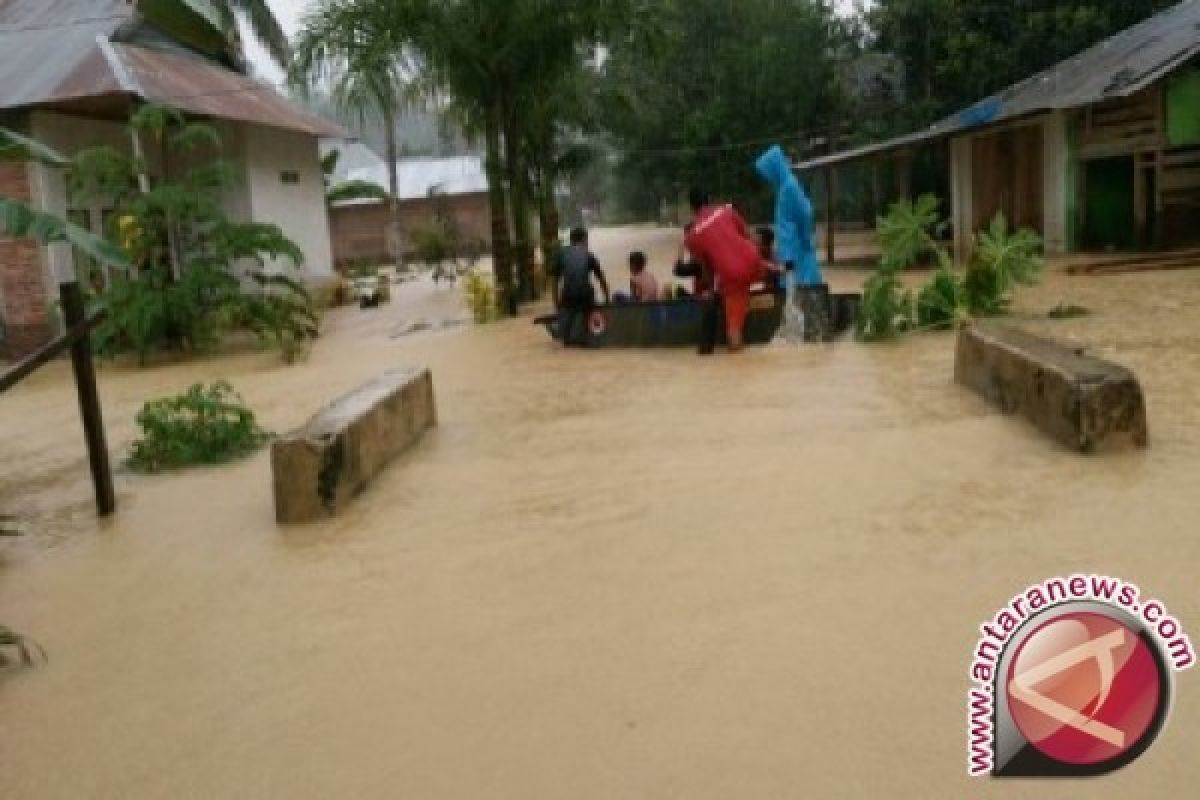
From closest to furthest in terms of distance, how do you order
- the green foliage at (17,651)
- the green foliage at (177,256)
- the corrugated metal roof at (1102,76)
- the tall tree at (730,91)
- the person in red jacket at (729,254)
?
the green foliage at (17,651) → the person in red jacket at (729,254) → the green foliage at (177,256) → the corrugated metal roof at (1102,76) → the tall tree at (730,91)

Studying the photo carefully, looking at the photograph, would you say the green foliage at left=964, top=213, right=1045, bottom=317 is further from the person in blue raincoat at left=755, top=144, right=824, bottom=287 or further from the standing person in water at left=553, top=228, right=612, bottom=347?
the standing person in water at left=553, top=228, right=612, bottom=347

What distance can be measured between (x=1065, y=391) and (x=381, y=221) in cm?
3748

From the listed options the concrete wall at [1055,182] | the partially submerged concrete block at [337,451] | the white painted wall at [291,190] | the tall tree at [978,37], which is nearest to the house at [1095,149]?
the concrete wall at [1055,182]

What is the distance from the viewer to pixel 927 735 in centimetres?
303

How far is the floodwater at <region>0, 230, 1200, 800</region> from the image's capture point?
3.11 meters

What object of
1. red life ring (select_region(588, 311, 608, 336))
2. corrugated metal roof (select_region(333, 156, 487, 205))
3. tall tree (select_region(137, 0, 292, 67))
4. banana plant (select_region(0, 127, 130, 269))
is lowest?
red life ring (select_region(588, 311, 608, 336))

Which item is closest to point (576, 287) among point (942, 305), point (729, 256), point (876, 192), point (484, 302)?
point (729, 256)

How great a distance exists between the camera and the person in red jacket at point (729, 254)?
10.4m

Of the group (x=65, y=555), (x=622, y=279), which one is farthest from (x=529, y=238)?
(x=65, y=555)

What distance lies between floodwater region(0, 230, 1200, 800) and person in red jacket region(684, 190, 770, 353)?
271 cm

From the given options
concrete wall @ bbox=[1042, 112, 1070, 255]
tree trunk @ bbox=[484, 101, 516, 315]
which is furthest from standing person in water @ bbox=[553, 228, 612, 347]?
concrete wall @ bbox=[1042, 112, 1070, 255]

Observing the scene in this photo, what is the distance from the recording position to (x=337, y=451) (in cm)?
580

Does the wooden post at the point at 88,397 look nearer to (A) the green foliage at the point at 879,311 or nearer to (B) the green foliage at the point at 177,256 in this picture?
(A) the green foliage at the point at 879,311

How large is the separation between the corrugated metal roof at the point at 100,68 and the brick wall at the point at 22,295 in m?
1.79
